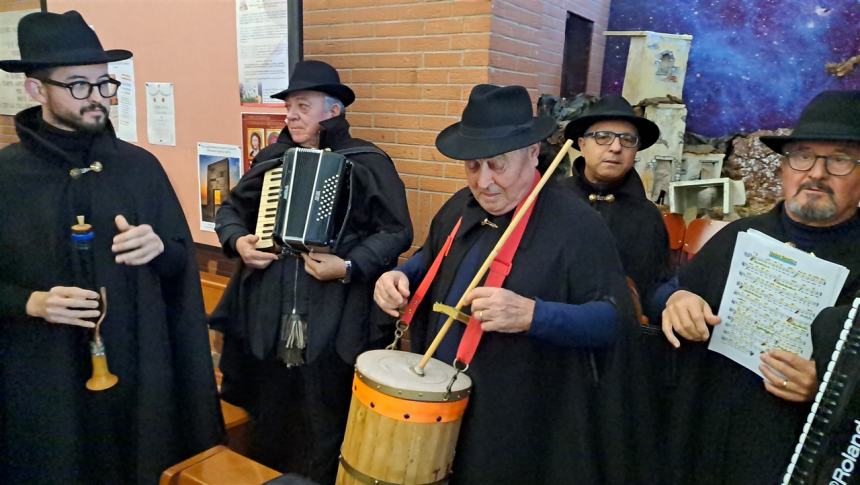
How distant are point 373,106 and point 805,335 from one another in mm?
2735

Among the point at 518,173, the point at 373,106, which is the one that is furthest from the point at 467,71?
the point at 518,173

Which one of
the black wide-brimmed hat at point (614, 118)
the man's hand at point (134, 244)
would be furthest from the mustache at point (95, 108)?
the black wide-brimmed hat at point (614, 118)

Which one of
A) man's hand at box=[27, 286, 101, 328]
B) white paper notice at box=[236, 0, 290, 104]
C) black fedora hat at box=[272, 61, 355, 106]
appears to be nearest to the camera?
man's hand at box=[27, 286, 101, 328]

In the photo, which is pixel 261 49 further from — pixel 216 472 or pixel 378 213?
pixel 216 472

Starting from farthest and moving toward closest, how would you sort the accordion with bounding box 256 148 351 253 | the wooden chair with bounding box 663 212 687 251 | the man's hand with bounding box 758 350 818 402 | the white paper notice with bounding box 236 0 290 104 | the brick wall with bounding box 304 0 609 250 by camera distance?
the wooden chair with bounding box 663 212 687 251, the white paper notice with bounding box 236 0 290 104, the brick wall with bounding box 304 0 609 250, the accordion with bounding box 256 148 351 253, the man's hand with bounding box 758 350 818 402

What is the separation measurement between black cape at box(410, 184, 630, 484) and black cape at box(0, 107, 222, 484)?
130cm

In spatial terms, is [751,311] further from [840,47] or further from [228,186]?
[228,186]

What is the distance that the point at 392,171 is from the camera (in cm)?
277

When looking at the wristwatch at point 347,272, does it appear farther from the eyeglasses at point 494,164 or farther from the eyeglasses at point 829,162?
the eyeglasses at point 829,162

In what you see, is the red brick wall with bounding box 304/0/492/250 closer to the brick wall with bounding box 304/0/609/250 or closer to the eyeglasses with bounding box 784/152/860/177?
the brick wall with bounding box 304/0/609/250

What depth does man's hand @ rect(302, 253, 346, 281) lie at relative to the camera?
2.49m

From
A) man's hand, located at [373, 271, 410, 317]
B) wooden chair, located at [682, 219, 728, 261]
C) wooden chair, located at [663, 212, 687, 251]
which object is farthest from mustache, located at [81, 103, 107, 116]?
wooden chair, located at [682, 219, 728, 261]

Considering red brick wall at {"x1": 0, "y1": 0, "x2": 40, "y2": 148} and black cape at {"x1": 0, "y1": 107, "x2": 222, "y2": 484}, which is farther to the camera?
red brick wall at {"x1": 0, "y1": 0, "x2": 40, "y2": 148}

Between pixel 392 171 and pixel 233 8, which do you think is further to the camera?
pixel 233 8
